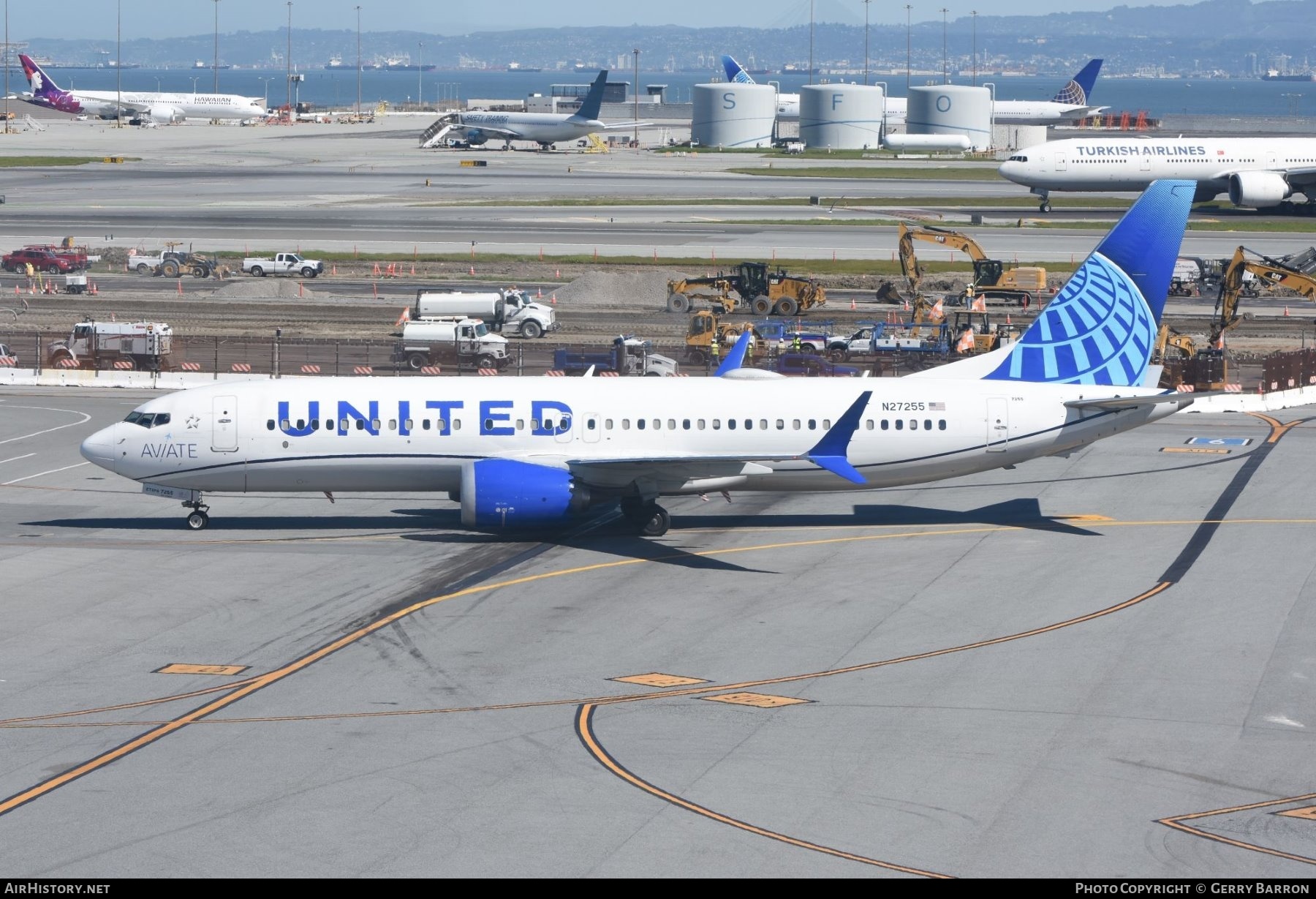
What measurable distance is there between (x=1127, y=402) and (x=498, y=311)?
161 ft

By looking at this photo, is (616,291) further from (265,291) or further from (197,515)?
(197,515)

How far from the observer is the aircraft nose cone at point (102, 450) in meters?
45.6

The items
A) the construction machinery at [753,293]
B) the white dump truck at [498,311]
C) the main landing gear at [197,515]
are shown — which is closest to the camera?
the main landing gear at [197,515]

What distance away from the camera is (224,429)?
45.0 metres

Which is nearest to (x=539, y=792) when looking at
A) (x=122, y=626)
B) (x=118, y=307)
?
(x=122, y=626)

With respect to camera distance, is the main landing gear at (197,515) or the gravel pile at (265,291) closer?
the main landing gear at (197,515)

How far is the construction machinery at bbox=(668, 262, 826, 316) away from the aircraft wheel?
48646 millimetres

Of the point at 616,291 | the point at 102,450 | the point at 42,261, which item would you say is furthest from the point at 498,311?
the point at 102,450

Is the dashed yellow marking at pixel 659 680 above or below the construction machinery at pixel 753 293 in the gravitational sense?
below

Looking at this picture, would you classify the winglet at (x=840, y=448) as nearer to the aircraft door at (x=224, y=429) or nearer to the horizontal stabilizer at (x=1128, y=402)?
the horizontal stabilizer at (x=1128, y=402)

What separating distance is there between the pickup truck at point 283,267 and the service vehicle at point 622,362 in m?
41.0

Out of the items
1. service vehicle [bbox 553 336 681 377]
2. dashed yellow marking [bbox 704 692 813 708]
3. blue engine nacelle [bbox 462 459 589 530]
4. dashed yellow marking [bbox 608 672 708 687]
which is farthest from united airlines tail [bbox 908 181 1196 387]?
service vehicle [bbox 553 336 681 377]

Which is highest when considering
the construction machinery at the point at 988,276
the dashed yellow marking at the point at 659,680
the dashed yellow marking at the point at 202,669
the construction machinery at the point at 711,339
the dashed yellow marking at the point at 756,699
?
the construction machinery at the point at 988,276

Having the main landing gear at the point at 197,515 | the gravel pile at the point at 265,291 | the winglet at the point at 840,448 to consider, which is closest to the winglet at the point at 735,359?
the winglet at the point at 840,448
